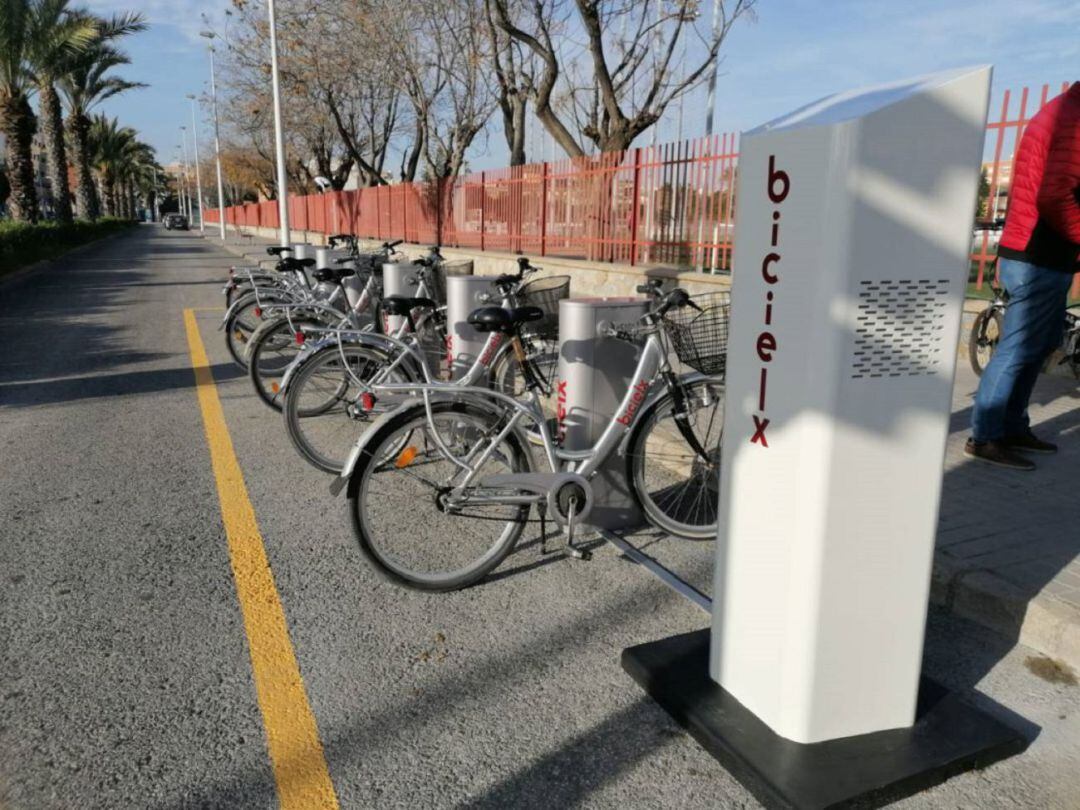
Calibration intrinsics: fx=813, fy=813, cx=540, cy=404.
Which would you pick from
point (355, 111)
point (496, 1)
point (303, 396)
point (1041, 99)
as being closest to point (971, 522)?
point (303, 396)

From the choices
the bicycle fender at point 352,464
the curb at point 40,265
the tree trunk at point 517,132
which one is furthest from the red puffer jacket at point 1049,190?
the curb at point 40,265

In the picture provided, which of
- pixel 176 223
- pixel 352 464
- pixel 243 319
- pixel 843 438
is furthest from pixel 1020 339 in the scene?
pixel 176 223

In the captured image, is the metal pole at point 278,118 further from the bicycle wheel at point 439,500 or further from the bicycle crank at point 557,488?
the bicycle crank at point 557,488

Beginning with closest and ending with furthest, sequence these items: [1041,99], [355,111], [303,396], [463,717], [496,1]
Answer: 1. [463,717]
2. [303,396]
3. [1041,99]
4. [496,1]
5. [355,111]

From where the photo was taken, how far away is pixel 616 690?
265 centimetres

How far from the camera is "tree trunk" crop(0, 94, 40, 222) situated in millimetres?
22203

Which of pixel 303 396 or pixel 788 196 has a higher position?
pixel 788 196

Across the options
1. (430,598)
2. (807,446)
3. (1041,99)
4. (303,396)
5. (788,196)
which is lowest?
(430,598)

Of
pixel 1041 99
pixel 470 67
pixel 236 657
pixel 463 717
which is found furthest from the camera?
pixel 470 67

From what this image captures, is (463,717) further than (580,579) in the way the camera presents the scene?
No

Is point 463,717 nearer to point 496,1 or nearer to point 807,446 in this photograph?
point 807,446

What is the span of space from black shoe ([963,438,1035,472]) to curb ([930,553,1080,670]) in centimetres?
149

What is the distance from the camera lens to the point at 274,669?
108 inches

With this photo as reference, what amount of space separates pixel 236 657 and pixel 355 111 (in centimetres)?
2703
